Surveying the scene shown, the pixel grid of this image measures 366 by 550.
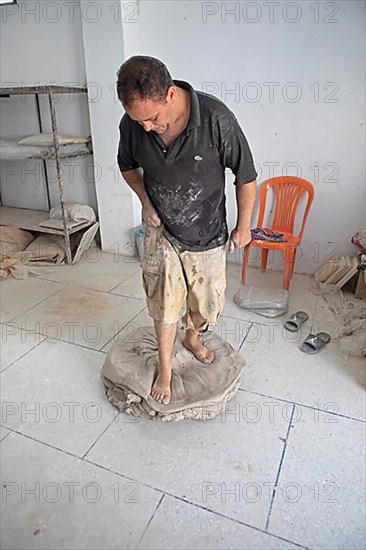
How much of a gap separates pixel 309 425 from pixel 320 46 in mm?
2299

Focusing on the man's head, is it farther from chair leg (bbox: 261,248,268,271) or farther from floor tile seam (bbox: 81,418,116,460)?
chair leg (bbox: 261,248,268,271)

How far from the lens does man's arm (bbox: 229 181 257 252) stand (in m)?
1.59

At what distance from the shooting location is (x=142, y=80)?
4.14 ft

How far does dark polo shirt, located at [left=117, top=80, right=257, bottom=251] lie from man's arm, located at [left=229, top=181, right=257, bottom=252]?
3 cm

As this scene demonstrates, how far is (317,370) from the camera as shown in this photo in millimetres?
2150

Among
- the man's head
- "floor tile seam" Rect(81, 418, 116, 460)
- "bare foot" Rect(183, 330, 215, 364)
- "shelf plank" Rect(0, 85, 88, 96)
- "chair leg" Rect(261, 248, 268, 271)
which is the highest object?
"shelf plank" Rect(0, 85, 88, 96)

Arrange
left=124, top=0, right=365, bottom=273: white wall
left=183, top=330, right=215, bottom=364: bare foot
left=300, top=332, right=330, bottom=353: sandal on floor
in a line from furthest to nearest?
left=124, top=0, right=365, bottom=273: white wall → left=300, top=332, right=330, bottom=353: sandal on floor → left=183, top=330, right=215, bottom=364: bare foot

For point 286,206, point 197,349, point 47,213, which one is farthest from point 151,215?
point 47,213

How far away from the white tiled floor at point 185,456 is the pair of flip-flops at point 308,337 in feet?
0.18

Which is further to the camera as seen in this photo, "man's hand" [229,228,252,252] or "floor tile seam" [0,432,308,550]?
"man's hand" [229,228,252,252]

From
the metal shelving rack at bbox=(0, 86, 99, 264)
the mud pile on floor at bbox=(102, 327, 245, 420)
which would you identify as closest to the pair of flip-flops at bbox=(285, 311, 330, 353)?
the mud pile on floor at bbox=(102, 327, 245, 420)

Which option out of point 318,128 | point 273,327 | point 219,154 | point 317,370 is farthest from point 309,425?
point 318,128

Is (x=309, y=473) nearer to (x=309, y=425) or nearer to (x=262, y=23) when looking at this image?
(x=309, y=425)

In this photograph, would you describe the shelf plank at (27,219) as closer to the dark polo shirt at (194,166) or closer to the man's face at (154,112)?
the dark polo shirt at (194,166)
